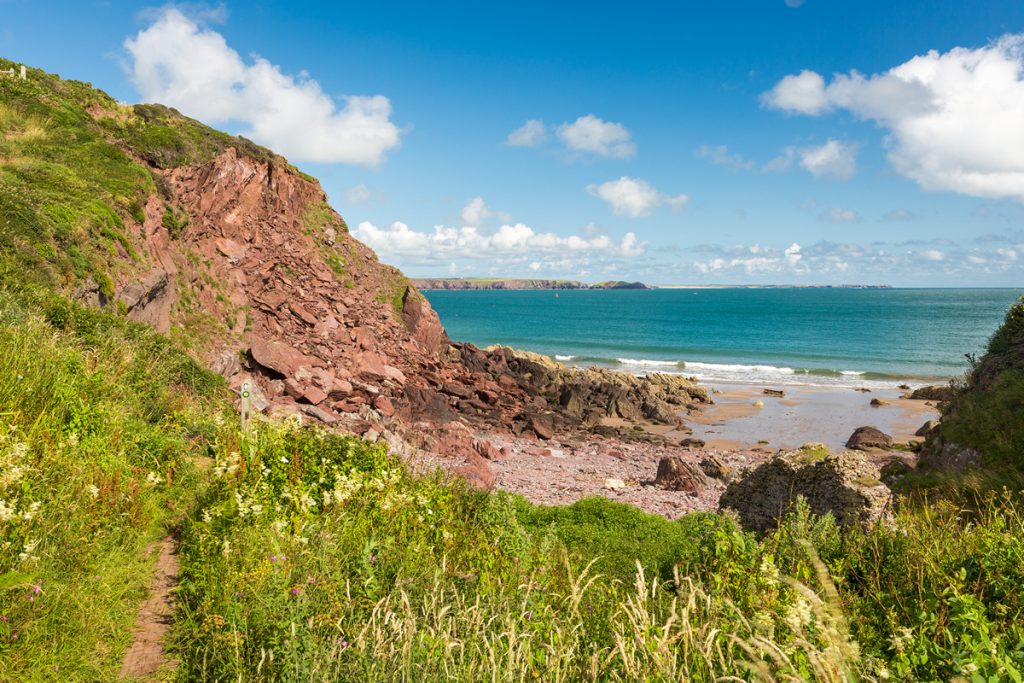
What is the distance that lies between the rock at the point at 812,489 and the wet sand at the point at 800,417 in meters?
15.7

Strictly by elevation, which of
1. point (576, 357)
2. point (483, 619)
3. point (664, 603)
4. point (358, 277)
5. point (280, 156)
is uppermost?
point (280, 156)

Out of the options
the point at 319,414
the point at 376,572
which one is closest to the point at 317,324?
the point at 319,414

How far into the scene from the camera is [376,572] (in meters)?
5.14

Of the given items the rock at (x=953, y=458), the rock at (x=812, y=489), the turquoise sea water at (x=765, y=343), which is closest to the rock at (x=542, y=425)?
the rock at (x=812, y=489)

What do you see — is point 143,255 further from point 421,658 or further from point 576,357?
point 576,357

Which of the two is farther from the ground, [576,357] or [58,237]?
[58,237]

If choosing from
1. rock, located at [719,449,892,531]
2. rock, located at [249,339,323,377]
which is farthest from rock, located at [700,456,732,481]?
rock, located at [249,339,323,377]

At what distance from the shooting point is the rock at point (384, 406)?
22.6m

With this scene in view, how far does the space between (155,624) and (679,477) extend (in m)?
16.0

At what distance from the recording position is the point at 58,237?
14781mm

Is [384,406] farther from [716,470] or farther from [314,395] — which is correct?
[716,470]

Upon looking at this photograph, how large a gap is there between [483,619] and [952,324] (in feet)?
369

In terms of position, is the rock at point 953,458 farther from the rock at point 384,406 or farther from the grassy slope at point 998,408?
the rock at point 384,406

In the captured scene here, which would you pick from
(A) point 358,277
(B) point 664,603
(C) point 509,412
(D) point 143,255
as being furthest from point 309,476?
(A) point 358,277
